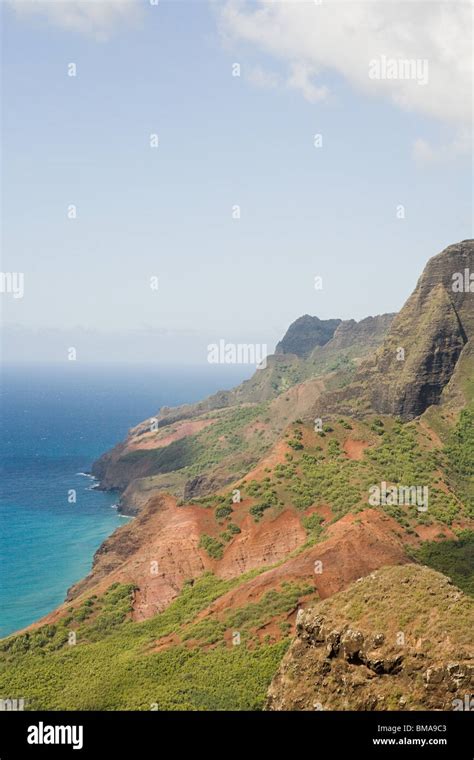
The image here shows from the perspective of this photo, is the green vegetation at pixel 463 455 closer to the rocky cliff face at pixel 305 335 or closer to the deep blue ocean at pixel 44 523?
the deep blue ocean at pixel 44 523

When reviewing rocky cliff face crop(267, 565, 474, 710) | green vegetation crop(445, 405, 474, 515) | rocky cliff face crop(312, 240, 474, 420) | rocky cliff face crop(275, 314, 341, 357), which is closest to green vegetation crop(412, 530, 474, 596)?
green vegetation crop(445, 405, 474, 515)

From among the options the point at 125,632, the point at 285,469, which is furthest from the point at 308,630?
the point at 285,469

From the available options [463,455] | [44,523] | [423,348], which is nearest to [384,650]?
[463,455]

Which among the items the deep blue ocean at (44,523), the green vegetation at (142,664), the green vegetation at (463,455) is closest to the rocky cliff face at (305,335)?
the deep blue ocean at (44,523)

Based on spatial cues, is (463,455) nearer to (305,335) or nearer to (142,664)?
(142,664)
